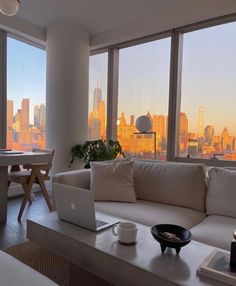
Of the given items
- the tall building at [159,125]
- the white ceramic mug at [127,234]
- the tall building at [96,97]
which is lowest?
the white ceramic mug at [127,234]

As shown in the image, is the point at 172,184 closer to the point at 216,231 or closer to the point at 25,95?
the point at 216,231

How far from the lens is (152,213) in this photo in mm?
1956

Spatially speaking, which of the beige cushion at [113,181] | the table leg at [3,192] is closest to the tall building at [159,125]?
the beige cushion at [113,181]

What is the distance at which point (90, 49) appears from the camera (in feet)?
14.3

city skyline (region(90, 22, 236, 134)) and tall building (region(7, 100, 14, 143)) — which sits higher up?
city skyline (region(90, 22, 236, 134))

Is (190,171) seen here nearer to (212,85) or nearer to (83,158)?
(212,85)

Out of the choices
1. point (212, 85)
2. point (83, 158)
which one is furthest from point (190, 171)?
point (83, 158)

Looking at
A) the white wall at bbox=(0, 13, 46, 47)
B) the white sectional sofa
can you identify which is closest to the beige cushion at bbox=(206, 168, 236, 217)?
the white sectional sofa

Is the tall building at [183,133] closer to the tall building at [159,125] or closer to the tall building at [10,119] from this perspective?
the tall building at [159,125]

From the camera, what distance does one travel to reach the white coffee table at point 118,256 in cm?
100

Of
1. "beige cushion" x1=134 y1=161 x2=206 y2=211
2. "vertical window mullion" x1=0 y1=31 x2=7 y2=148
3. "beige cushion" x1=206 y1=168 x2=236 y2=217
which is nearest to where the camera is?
A: "beige cushion" x1=206 y1=168 x2=236 y2=217

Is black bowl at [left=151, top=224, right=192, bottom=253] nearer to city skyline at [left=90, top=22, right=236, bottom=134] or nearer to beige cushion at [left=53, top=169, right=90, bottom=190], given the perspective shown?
beige cushion at [left=53, top=169, right=90, bottom=190]

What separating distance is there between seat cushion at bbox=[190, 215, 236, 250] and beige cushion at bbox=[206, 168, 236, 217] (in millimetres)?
79

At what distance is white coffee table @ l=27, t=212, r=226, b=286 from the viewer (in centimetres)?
100
